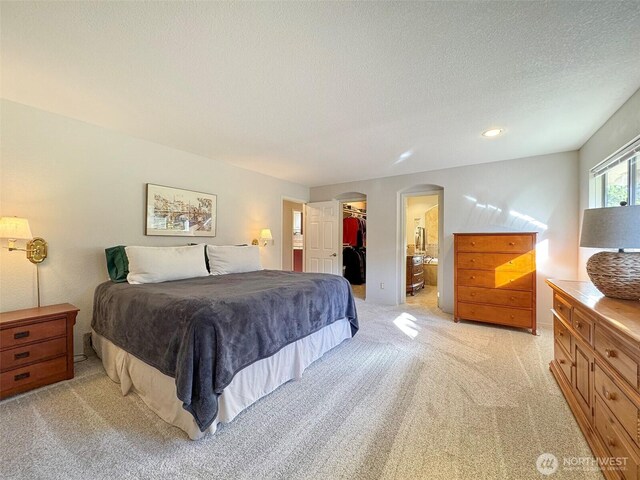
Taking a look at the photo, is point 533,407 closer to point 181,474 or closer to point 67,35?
point 181,474

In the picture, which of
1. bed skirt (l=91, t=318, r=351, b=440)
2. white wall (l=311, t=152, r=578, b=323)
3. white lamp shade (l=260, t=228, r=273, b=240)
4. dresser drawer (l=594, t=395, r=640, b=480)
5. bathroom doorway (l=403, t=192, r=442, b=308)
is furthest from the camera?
bathroom doorway (l=403, t=192, r=442, b=308)

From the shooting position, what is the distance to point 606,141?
253 centimetres

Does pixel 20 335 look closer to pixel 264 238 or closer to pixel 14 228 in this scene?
pixel 14 228

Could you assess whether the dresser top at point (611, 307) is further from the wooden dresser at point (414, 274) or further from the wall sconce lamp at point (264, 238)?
the wall sconce lamp at point (264, 238)

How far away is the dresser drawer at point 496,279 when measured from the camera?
3.31 m

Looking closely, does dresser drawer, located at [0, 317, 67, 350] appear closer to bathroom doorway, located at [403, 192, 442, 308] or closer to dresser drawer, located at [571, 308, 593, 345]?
dresser drawer, located at [571, 308, 593, 345]

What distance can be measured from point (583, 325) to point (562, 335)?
53cm

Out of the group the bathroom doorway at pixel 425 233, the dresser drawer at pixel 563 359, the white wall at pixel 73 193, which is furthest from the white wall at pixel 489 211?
the white wall at pixel 73 193

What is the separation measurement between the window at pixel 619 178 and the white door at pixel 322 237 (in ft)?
11.9

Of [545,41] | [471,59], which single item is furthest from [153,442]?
[545,41]

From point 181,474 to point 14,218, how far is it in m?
2.31

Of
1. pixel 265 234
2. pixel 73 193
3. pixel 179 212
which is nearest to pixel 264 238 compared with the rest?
pixel 265 234

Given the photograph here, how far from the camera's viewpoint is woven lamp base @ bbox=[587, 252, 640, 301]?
1549 millimetres

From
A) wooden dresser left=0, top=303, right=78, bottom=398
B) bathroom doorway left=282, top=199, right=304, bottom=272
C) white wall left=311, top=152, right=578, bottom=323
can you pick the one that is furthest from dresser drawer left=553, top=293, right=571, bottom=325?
bathroom doorway left=282, top=199, right=304, bottom=272
